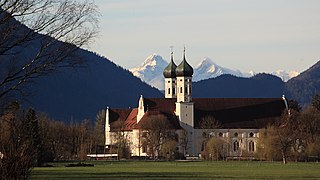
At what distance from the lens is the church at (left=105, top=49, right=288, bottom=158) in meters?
135

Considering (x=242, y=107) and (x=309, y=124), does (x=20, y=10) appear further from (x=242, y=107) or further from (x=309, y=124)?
(x=242, y=107)

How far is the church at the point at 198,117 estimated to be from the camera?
135m

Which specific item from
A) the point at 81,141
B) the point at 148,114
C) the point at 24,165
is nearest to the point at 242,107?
the point at 148,114

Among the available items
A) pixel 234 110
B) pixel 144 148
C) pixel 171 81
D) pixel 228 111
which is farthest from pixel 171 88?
pixel 144 148

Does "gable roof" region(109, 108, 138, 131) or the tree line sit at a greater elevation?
"gable roof" region(109, 108, 138, 131)

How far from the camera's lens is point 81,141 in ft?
414

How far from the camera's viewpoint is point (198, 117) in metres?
140

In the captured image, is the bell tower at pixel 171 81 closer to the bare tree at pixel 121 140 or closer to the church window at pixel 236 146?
the bare tree at pixel 121 140

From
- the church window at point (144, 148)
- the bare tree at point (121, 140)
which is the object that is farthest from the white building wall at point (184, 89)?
the church window at point (144, 148)

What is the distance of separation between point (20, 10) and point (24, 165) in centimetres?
749

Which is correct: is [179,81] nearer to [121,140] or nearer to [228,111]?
[228,111]

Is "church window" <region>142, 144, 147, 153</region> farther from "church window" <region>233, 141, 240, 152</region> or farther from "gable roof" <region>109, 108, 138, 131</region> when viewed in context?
"church window" <region>233, 141, 240, 152</region>

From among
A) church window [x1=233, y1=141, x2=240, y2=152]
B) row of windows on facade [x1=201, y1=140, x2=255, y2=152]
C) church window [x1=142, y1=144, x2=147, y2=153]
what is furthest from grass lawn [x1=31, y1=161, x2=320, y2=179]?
church window [x1=233, y1=141, x2=240, y2=152]

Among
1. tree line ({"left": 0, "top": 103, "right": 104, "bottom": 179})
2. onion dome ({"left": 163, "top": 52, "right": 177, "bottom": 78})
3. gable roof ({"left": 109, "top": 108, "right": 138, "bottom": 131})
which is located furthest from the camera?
onion dome ({"left": 163, "top": 52, "right": 177, "bottom": 78})
